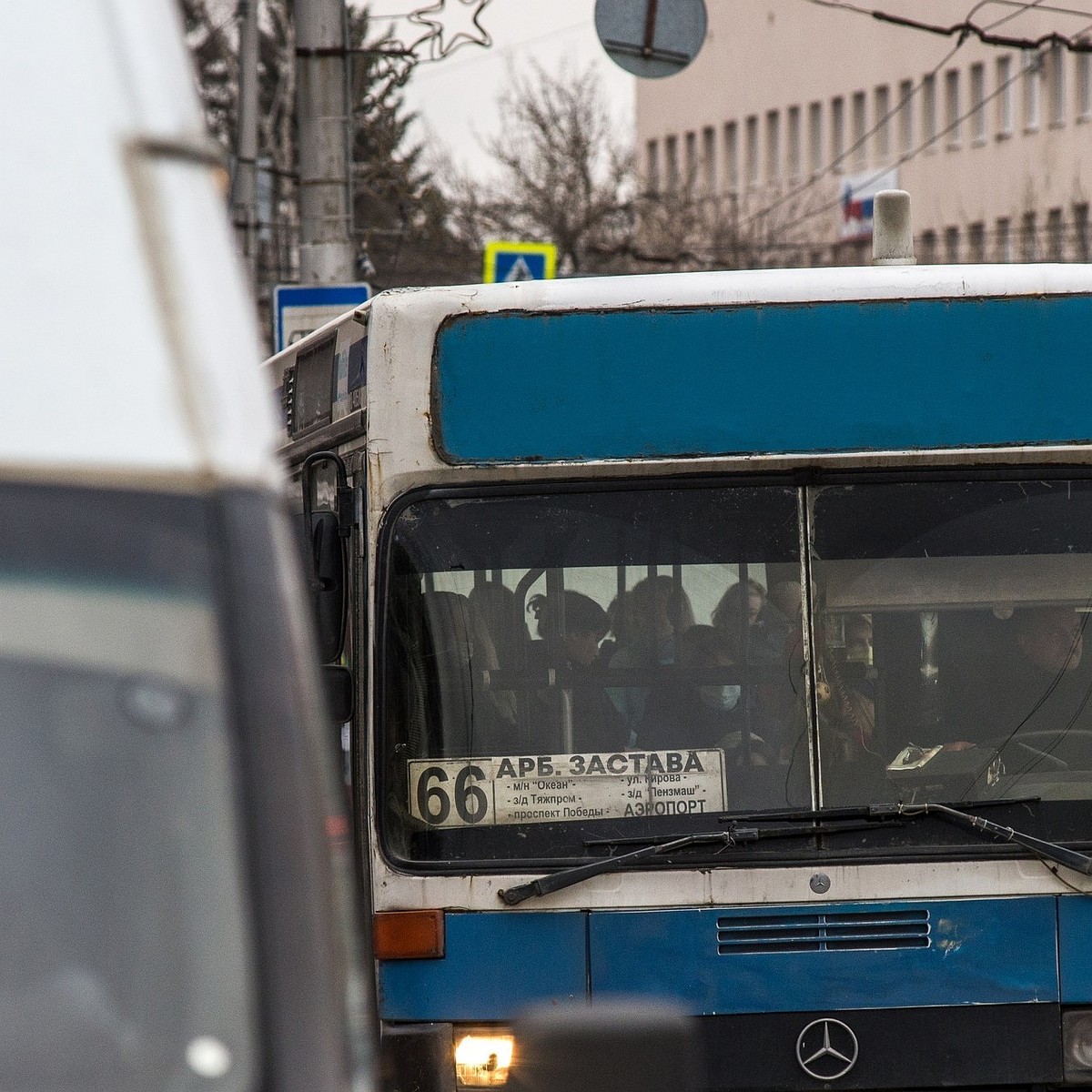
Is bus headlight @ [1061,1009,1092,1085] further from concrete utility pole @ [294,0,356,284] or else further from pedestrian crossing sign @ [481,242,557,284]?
pedestrian crossing sign @ [481,242,557,284]

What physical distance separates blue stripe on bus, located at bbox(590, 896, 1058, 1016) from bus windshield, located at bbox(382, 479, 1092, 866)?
0.60 feet

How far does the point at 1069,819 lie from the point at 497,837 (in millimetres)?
1326

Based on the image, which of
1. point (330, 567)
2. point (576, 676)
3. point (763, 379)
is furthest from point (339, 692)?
point (763, 379)

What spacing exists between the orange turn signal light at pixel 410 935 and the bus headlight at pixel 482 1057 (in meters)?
0.20

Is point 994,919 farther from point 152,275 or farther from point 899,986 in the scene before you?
point 152,275

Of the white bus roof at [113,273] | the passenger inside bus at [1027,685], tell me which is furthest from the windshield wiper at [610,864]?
the white bus roof at [113,273]

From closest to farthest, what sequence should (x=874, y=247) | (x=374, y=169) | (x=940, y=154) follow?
(x=874, y=247)
(x=374, y=169)
(x=940, y=154)

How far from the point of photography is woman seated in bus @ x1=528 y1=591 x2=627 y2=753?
4.82 meters

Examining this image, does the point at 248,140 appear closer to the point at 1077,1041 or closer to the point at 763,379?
the point at 763,379

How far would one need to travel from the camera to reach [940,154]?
57.9 metres

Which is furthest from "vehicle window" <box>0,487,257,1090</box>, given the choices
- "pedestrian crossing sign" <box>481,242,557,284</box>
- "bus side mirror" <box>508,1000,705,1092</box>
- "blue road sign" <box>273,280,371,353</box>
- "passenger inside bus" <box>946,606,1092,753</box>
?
"pedestrian crossing sign" <box>481,242,557,284</box>

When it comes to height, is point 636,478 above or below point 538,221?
below

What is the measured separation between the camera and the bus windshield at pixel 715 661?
480 cm

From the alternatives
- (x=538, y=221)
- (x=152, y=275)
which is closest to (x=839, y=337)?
(x=152, y=275)
